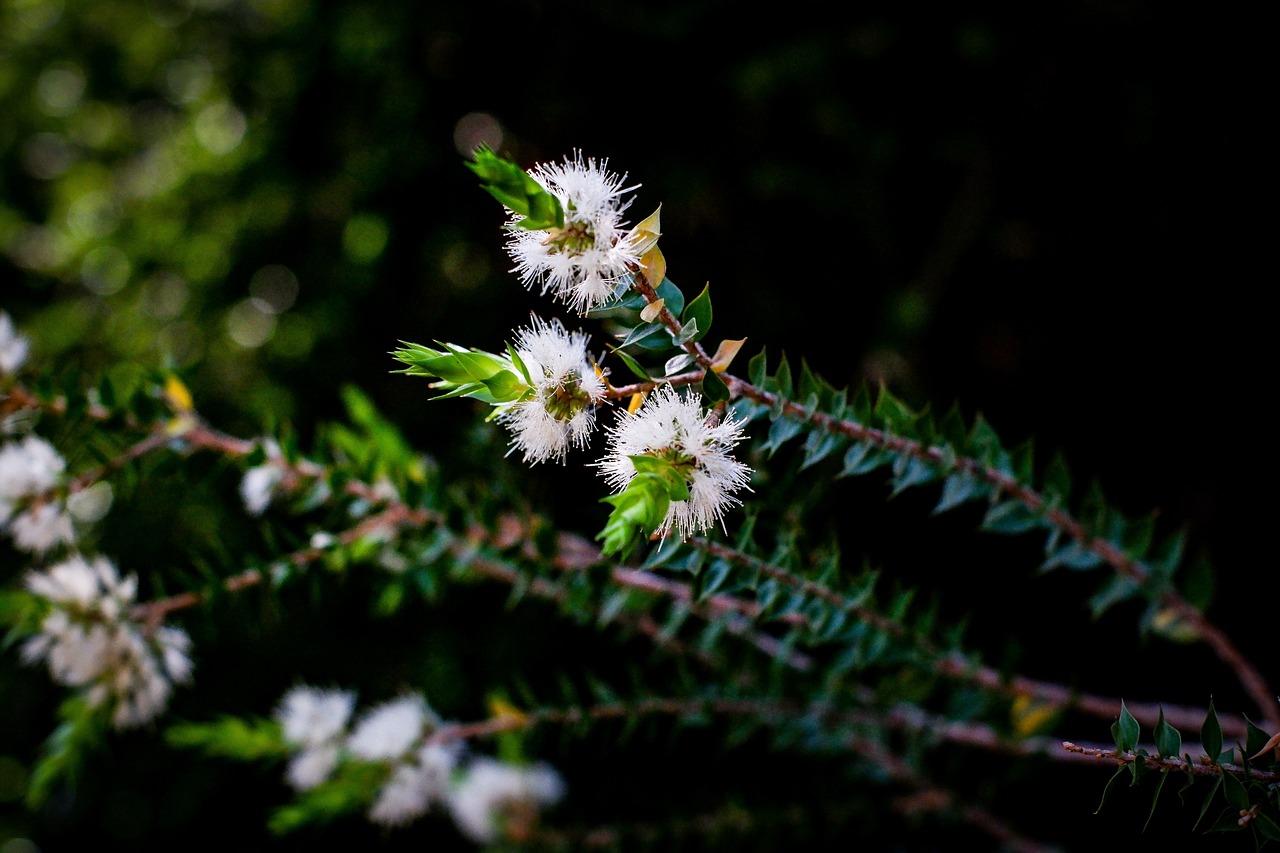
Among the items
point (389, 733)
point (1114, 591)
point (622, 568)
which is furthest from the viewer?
point (389, 733)

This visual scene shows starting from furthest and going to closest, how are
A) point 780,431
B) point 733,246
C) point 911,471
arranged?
point 733,246 → point 911,471 → point 780,431

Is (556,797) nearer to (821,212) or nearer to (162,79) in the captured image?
(821,212)

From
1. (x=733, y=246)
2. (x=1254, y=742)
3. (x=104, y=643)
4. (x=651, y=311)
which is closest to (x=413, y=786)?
(x=104, y=643)

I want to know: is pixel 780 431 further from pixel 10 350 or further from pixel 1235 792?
pixel 10 350

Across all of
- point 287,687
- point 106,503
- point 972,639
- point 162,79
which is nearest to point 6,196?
point 162,79

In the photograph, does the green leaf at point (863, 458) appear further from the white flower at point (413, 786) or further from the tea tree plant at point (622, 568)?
the white flower at point (413, 786)

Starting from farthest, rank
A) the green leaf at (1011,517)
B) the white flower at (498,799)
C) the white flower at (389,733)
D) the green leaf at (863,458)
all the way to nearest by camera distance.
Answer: the white flower at (498,799), the white flower at (389,733), the green leaf at (1011,517), the green leaf at (863,458)

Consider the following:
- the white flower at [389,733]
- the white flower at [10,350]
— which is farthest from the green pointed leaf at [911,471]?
the white flower at [10,350]
